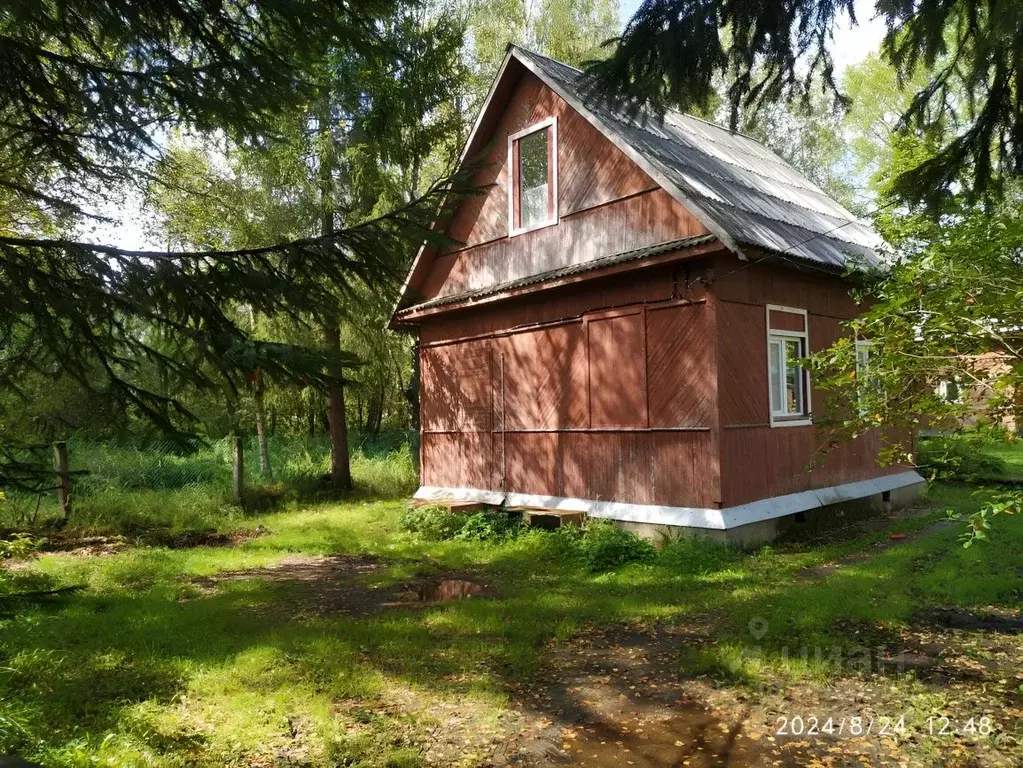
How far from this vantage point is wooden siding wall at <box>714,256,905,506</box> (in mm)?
9484

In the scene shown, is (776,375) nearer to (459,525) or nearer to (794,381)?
(794,381)

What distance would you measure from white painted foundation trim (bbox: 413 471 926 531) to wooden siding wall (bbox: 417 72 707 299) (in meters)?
3.74

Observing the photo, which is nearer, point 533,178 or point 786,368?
point 786,368

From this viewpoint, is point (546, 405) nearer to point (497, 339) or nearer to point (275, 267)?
point (497, 339)

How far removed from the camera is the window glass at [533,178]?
12.1 metres

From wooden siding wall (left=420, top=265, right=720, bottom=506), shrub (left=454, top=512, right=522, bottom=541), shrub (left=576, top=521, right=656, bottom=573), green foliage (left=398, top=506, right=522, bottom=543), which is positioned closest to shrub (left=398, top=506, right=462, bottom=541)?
green foliage (left=398, top=506, right=522, bottom=543)

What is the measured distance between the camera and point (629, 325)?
1045 centimetres

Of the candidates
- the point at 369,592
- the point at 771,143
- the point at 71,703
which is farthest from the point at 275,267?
the point at 771,143

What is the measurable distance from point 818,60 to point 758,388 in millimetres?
5041

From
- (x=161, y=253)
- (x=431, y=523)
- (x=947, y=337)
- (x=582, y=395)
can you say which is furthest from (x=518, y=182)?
(x=947, y=337)

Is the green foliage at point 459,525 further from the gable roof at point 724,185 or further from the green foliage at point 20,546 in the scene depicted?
the green foliage at point 20,546

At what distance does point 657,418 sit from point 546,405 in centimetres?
231

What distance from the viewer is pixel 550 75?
11.3 m

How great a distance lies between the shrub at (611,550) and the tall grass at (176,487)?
5.30 meters
